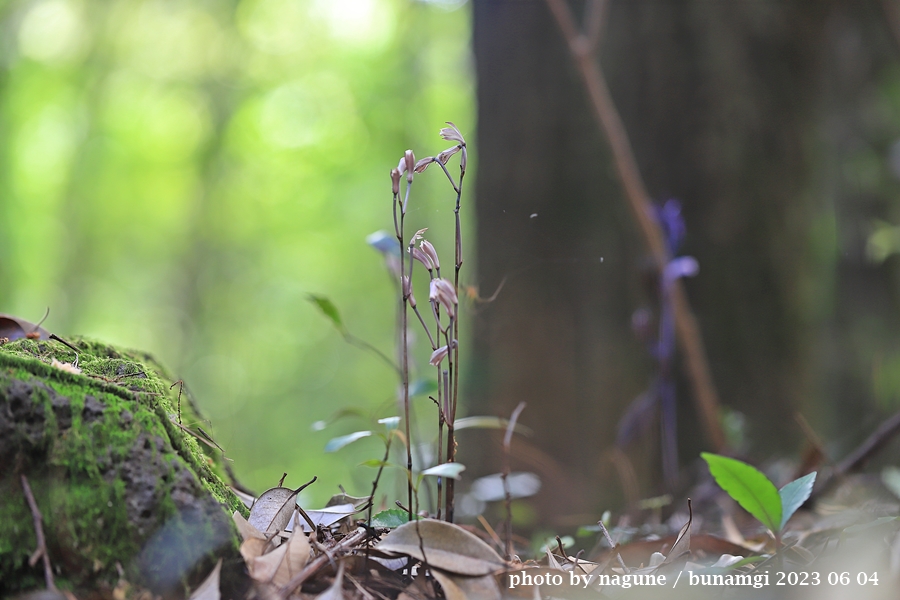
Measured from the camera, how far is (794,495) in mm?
947

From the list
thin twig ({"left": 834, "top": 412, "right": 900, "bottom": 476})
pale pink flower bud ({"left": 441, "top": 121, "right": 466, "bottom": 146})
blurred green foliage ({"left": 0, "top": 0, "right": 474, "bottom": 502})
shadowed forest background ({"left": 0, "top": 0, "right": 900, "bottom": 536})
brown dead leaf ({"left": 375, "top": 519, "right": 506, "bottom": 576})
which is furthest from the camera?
blurred green foliage ({"left": 0, "top": 0, "right": 474, "bottom": 502})

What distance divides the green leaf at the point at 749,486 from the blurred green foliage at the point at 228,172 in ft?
31.9

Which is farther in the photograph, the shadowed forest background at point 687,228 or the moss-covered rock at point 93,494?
the shadowed forest background at point 687,228

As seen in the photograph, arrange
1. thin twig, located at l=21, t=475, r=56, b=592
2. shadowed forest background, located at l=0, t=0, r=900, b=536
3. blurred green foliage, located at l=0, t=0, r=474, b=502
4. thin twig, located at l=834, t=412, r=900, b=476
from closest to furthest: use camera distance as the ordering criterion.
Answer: thin twig, located at l=21, t=475, r=56, b=592 < thin twig, located at l=834, t=412, r=900, b=476 < shadowed forest background, located at l=0, t=0, r=900, b=536 < blurred green foliage, located at l=0, t=0, r=474, b=502

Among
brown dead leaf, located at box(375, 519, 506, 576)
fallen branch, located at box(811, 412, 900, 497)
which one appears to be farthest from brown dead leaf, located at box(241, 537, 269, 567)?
fallen branch, located at box(811, 412, 900, 497)

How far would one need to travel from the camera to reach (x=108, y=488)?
76 cm

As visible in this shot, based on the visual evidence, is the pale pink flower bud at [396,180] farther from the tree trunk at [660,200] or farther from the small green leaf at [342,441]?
the tree trunk at [660,200]

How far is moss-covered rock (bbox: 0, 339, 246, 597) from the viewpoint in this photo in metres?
0.74

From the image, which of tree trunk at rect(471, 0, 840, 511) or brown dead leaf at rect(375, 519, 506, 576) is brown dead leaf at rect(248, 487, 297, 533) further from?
tree trunk at rect(471, 0, 840, 511)

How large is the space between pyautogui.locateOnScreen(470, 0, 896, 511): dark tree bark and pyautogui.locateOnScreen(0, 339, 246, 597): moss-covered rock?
5.86ft

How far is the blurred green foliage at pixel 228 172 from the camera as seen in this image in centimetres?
1095

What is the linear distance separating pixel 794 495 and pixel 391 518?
60 cm

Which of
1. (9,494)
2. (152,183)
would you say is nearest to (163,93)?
(152,183)

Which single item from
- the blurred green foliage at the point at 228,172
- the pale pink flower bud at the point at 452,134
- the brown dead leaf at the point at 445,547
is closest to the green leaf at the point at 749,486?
the brown dead leaf at the point at 445,547
